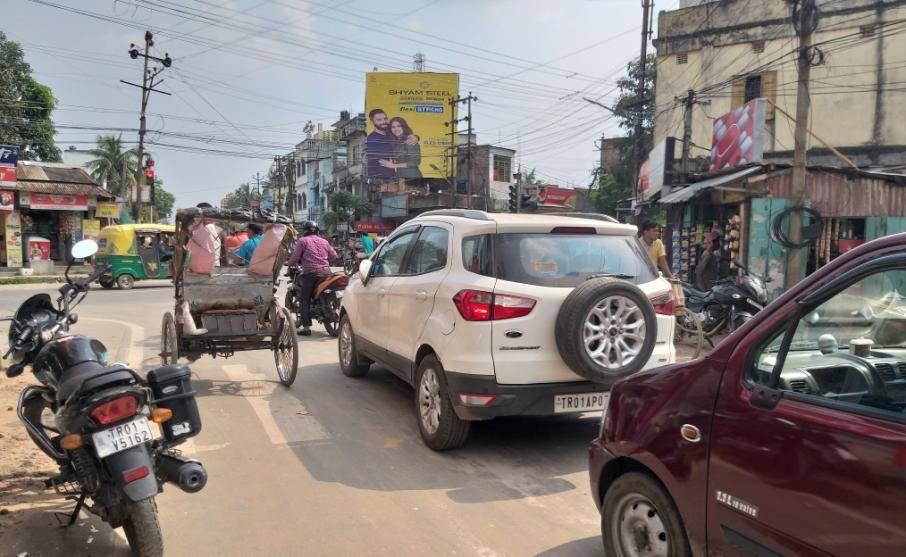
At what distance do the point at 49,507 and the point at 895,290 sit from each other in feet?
15.0

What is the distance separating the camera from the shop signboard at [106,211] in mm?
29797

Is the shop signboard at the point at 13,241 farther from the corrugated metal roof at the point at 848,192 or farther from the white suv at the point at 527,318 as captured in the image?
the corrugated metal roof at the point at 848,192

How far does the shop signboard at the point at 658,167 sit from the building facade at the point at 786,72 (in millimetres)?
3721

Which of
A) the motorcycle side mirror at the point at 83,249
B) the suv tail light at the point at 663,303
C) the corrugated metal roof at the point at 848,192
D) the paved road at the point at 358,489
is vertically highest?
the corrugated metal roof at the point at 848,192

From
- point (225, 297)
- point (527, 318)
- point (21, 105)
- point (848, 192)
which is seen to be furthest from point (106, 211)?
point (527, 318)

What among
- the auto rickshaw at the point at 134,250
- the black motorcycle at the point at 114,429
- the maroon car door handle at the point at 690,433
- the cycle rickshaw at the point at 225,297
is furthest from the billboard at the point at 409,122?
the maroon car door handle at the point at 690,433

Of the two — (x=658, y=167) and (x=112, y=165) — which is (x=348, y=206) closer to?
(x=112, y=165)

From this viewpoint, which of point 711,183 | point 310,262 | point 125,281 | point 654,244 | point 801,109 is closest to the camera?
point 654,244

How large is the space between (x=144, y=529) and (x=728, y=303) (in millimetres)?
8184

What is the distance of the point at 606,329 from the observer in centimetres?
440

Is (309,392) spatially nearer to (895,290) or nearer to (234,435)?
(234,435)

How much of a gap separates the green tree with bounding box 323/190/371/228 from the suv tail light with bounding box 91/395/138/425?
47438mm

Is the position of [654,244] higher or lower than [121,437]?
higher

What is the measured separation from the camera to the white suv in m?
4.32
